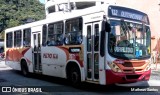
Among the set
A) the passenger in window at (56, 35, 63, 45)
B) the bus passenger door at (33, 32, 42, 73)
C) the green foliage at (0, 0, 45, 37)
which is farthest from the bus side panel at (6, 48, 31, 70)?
the green foliage at (0, 0, 45, 37)

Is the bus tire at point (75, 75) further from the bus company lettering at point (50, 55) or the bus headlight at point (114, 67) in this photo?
the bus headlight at point (114, 67)

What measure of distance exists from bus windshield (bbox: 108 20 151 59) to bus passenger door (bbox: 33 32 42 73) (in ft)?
17.8

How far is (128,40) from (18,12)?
63.6 m

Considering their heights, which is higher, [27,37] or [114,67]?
[27,37]

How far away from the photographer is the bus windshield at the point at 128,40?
34.7 ft

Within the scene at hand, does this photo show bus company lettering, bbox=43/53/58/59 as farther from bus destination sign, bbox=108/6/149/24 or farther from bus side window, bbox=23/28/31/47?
bus destination sign, bbox=108/6/149/24

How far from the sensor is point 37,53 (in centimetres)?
1521

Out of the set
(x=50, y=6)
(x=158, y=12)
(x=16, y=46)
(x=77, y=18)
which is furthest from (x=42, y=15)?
(x=77, y=18)

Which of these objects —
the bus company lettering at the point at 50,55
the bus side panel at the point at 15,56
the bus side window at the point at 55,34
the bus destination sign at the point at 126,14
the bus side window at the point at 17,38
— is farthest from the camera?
the bus side window at the point at 17,38

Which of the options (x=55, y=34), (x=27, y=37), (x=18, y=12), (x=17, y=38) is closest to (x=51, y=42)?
(x=55, y=34)

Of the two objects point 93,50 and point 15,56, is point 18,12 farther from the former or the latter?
point 93,50

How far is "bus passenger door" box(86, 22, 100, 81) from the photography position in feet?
35.8

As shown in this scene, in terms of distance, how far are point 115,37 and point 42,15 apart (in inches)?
2617

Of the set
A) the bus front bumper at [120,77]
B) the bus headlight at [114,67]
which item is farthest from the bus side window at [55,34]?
the bus front bumper at [120,77]
